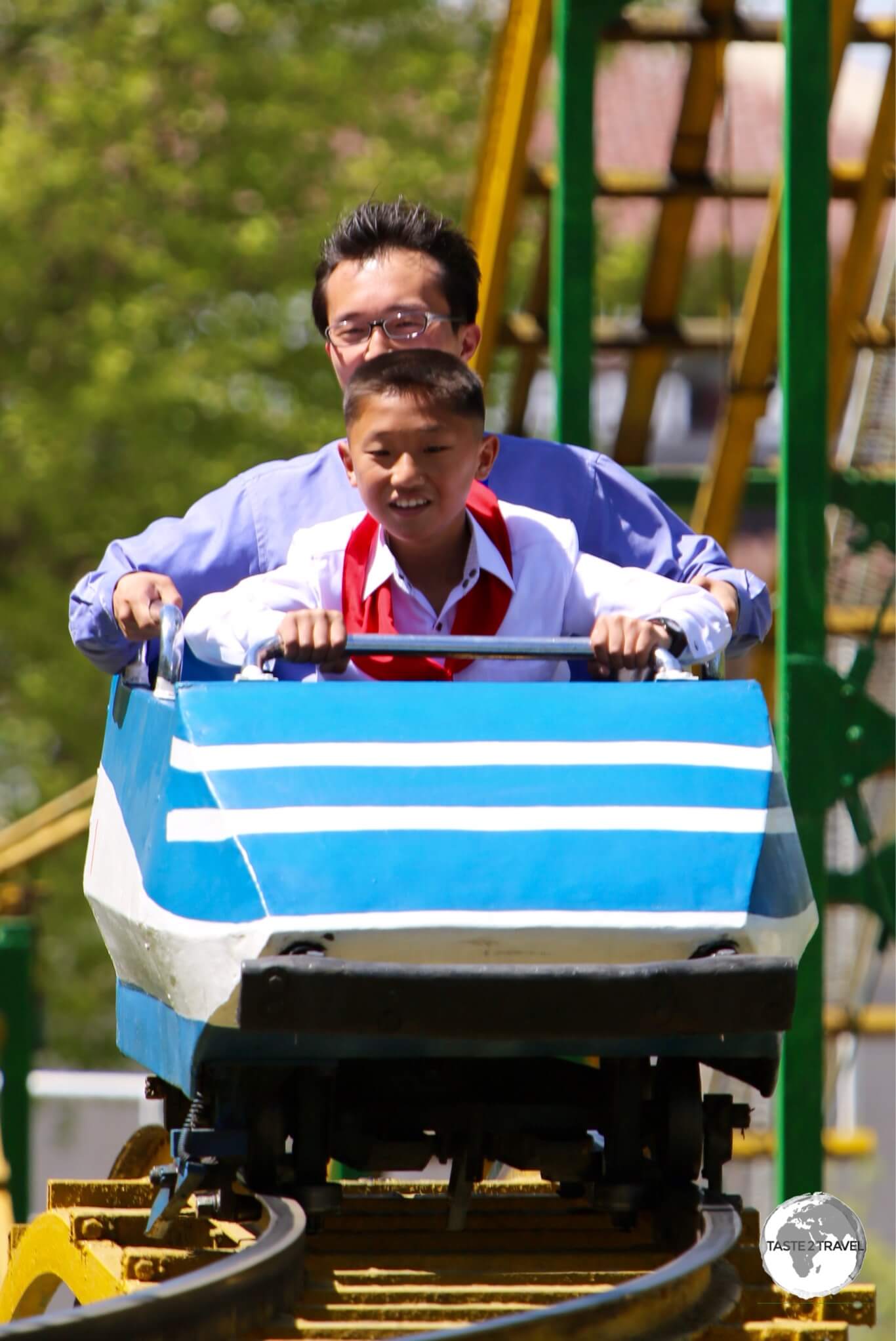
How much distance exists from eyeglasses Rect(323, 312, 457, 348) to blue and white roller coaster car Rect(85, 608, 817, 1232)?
93cm

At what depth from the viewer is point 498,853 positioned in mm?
3186

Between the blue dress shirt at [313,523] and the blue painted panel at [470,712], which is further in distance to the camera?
the blue dress shirt at [313,523]

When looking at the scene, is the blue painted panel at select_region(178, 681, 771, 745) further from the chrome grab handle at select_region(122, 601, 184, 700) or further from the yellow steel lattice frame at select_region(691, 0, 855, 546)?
the yellow steel lattice frame at select_region(691, 0, 855, 546)

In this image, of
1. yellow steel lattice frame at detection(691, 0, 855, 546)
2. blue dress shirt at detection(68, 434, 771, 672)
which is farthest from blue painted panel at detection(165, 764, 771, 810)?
yellow steel lattice frame at detection(691, 0, 855, 546)


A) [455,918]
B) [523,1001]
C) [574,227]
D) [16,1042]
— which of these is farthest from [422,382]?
[16,1042]

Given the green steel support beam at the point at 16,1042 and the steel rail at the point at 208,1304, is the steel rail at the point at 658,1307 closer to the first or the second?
the steel rail at the point at 208,1304

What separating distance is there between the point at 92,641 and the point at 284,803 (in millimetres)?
986

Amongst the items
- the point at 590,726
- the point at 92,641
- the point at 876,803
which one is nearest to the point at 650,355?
the point at 876,803

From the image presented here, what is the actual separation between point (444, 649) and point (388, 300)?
3.44 feet

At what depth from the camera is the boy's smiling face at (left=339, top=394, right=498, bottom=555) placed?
3.60 meters

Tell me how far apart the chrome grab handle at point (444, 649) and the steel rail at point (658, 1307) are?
34.2 inches

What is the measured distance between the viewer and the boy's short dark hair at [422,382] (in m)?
3.61

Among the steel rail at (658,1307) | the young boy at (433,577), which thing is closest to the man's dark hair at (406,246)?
the young boy at (433,577)

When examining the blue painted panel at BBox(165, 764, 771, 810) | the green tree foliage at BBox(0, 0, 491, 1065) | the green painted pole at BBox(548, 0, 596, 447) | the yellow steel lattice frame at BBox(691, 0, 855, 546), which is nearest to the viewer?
the blue painted panel at BBox(165, 764, 771, 810)
